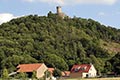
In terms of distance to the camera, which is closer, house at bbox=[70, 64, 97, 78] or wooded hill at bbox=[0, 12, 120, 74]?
house at bbox=[70, 64, 97, 78]

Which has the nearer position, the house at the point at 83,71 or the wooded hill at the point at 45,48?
the house at the point at 83,71

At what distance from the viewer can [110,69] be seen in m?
119

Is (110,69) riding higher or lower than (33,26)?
lower

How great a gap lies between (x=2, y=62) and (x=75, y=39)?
68.4 meters

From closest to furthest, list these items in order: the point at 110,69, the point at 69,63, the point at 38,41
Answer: the point at 110,69, the point at 69,63, the point at 38,41

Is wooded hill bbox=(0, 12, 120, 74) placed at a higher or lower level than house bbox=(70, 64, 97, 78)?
higher

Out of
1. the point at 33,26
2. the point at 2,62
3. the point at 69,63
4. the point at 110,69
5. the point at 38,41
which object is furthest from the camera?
the point at 33,26

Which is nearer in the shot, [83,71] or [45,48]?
[83,71]

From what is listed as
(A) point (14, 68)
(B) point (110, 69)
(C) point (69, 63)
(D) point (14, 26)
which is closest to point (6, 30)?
(D) point (14, 26)

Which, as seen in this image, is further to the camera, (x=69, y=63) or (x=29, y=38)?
(x=29, y=38)

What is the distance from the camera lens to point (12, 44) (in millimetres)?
159375

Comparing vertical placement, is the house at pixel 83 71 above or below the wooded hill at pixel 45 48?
below

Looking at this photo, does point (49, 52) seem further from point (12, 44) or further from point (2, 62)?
point (2, 62)

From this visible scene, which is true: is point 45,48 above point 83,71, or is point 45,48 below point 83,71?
above
